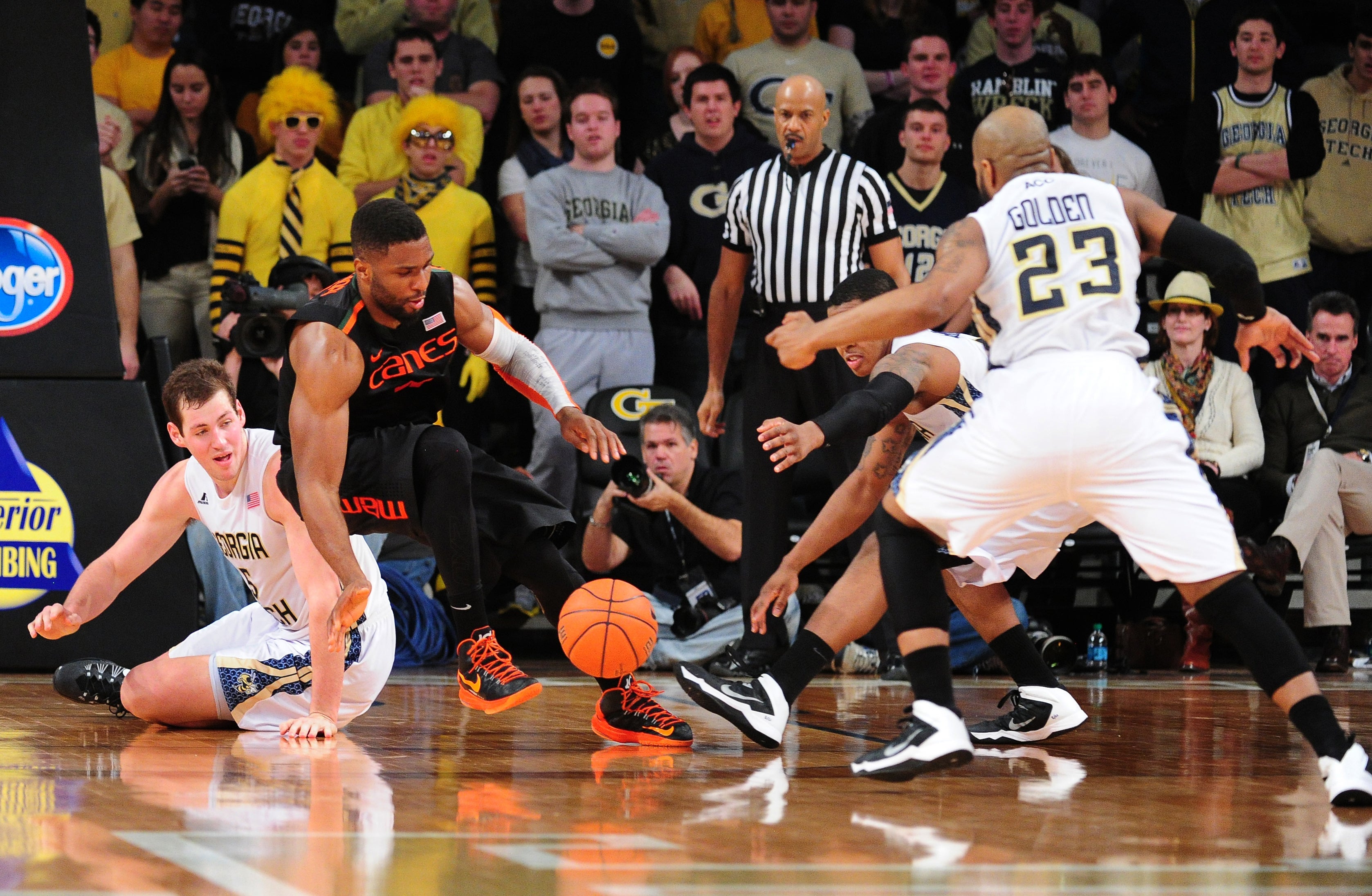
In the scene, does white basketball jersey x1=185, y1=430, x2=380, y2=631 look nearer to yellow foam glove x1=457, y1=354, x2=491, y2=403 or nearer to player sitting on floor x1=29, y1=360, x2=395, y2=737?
player sitting on floor x1=29, y1=360, x2=395, y2=737

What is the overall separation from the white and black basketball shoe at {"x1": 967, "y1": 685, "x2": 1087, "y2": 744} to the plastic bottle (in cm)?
319

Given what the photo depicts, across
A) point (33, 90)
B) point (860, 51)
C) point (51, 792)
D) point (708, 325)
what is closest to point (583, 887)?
point (51, 792)

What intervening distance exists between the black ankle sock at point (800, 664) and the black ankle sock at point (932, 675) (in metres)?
0.72

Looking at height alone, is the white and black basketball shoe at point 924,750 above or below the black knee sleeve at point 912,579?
below

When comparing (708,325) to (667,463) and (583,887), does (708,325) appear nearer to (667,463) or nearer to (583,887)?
(667,463)

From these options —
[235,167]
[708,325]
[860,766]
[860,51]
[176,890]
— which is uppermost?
[860,51]

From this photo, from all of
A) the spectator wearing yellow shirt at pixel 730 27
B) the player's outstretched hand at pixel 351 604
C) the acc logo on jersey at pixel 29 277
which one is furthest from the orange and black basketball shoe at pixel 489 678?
the spectator wearing yellow shirt at pixel 730 27

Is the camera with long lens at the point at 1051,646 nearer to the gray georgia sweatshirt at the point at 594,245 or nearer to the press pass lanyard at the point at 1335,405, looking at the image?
the press pass lanyard at the point at 1335,405

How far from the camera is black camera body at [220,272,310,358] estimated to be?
24.0 feet

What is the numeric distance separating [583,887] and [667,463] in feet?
16.8

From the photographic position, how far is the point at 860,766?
12.8ft

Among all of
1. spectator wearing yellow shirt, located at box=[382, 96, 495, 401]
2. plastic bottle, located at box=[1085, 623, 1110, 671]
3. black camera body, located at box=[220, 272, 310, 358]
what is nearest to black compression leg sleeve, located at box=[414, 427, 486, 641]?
black camera body, located at box=[220, 272, 310, 358]

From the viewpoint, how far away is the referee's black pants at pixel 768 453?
6.69 meters

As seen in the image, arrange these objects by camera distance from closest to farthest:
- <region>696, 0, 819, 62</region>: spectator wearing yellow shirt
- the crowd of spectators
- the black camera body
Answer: the black camera body
the crowd of spectators
<region>696, 0, 819, 62</region>: spectator wearing yellow shirt
